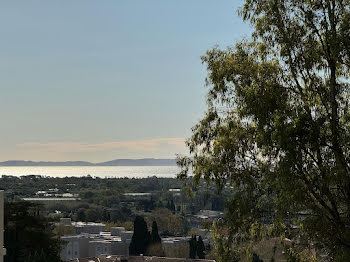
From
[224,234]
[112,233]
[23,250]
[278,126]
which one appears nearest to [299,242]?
[224,234]

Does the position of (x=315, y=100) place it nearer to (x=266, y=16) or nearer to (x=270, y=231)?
(x=266, y=16)

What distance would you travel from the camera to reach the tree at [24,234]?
33938 millimetres

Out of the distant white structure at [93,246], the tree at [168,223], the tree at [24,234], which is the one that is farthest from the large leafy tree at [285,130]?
the tree at [168,223]

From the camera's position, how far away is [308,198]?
9266mm

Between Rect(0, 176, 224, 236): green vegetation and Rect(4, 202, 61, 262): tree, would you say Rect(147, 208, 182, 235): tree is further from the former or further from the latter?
Rect(4, 202, 61, 262): tree

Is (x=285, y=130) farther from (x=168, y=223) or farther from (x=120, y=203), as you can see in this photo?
(x=120, y=203)

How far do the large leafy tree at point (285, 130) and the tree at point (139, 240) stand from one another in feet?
142

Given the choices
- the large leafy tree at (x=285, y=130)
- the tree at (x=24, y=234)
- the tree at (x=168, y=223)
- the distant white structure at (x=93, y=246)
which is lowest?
the distant white structure at (x=93, y=246)

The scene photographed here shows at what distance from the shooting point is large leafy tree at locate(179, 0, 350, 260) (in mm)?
9047

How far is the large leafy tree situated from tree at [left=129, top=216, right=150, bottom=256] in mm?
43283

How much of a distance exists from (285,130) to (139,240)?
45.8 m

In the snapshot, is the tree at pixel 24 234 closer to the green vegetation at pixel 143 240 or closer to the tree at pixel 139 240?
the green vegetation at pixel 143 240

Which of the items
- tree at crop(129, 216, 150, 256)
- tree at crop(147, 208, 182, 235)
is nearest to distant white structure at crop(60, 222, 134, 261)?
A: tree at crop(129, 216, 150, 256)

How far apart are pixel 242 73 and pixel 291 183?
6.45ft
